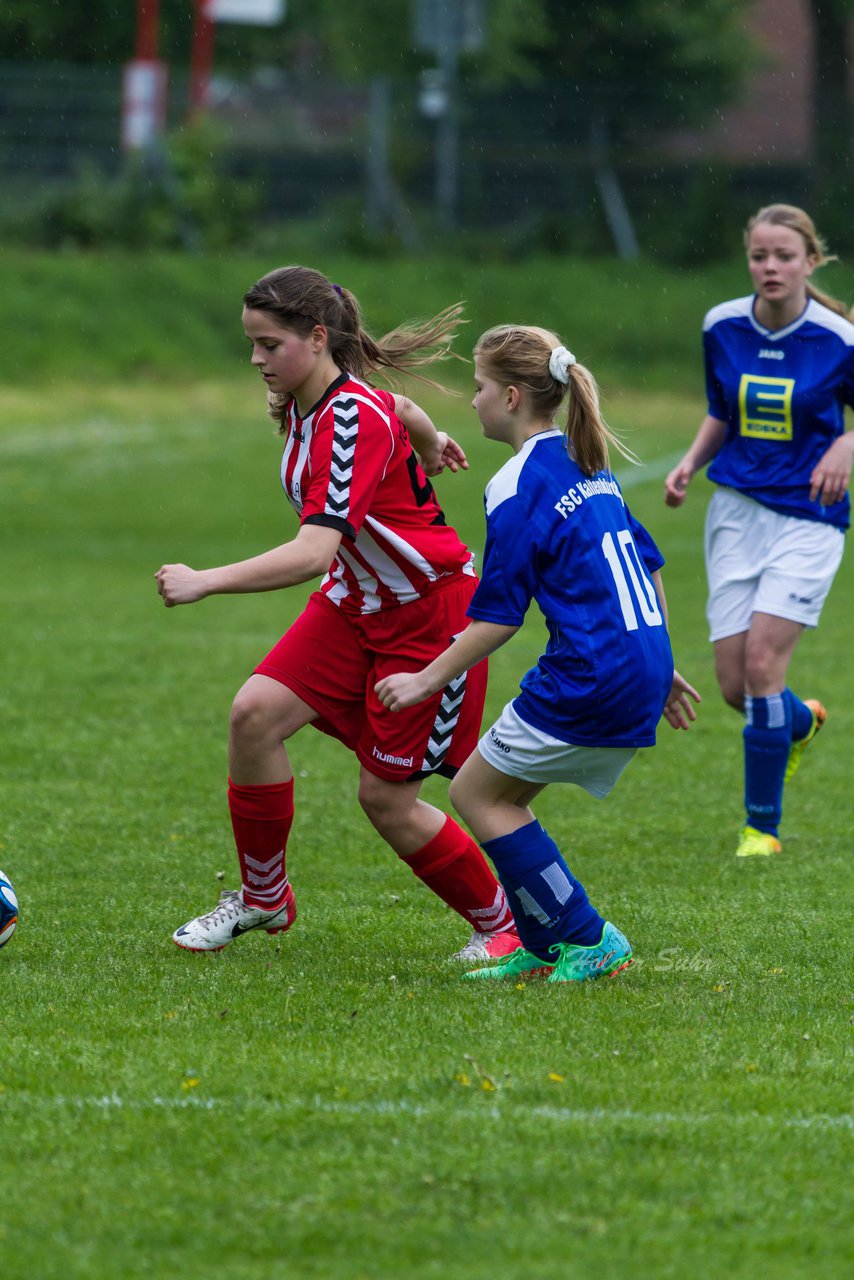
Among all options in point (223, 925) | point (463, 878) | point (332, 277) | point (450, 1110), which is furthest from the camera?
point (332, 277)

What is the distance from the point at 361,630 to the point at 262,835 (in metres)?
0.64

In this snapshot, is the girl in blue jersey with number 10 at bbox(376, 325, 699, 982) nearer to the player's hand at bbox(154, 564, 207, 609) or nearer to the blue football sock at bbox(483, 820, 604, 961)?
the blue football sock at bbox(483, 820, 604, 961)

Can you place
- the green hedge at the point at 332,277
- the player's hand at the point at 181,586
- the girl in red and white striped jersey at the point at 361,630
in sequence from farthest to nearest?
the green hedge at the point at 332,277, the girl in red and white striped jersey at the point at 361,630, the player's hand at the point at 181,586

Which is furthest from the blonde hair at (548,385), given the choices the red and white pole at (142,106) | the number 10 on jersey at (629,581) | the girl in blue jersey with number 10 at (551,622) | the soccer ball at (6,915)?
the red and white pole at (142,106)

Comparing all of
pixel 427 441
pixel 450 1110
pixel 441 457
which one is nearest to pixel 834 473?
pixel 441 457

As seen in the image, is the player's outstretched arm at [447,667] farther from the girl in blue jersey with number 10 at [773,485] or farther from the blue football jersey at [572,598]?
the girl in blue jersey with number 10 at [773,485]

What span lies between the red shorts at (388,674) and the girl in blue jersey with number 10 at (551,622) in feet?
1.04

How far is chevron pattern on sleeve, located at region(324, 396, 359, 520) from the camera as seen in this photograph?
4.81 metres

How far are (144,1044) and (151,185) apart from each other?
90.2 feet

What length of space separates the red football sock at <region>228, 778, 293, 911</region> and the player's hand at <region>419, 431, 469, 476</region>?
1.04 m

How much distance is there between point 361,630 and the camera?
5.18 metres

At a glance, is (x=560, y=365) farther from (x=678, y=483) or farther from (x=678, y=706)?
(x=678, y=483)

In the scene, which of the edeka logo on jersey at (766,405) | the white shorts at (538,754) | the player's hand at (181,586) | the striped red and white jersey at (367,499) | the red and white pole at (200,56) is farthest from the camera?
the red and white pole at (200,56)

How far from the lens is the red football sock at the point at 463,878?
5.21 meters
